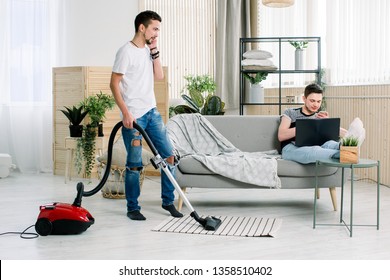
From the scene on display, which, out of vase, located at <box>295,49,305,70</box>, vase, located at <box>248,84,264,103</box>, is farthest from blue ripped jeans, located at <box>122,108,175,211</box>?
vase, located at <box>295,49,305,70</box>

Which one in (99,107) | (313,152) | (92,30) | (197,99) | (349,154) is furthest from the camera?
(92,30)

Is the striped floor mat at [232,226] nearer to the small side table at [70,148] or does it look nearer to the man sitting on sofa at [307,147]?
the man sitting on sofa at [307,147]

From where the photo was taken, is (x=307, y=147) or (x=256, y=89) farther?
(x=256, y=89)

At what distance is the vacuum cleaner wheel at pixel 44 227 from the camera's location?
3646 millimetres

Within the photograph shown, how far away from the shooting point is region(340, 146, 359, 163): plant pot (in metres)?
3.73

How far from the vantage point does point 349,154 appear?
3754 mm

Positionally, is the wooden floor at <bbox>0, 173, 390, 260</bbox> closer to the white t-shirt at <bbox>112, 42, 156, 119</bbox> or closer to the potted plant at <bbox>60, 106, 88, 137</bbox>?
the white t-shirt at <bbox>112, 42, 156, 119</bbox>

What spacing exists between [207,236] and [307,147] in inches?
42.6

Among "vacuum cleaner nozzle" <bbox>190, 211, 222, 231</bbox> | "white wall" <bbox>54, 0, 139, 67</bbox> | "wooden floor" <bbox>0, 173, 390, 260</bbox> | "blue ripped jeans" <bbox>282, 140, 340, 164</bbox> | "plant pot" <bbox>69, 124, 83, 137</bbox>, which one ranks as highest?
"white wall" <bbox>54, 0, 139, 67</bbox>

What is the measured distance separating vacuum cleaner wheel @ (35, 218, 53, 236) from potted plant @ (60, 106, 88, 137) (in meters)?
2.60

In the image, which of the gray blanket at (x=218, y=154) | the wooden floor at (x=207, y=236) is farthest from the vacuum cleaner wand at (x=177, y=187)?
the gray blanket at (x=218, y=154)

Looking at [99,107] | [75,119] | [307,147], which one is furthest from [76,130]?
[307,147]

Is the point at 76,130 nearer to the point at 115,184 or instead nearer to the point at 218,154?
the point at 115,184

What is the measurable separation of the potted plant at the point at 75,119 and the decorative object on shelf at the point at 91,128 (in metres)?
0.06
